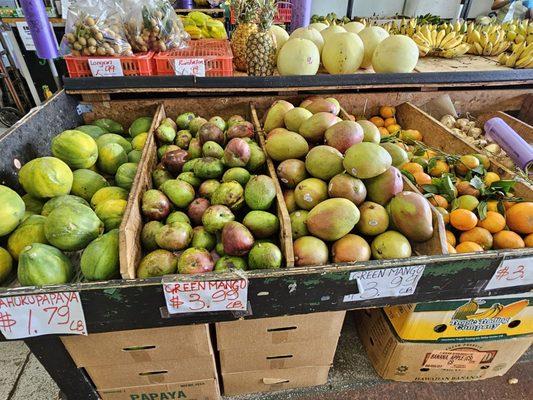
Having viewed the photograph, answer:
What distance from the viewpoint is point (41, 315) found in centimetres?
107

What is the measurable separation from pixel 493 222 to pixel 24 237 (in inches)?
76.6

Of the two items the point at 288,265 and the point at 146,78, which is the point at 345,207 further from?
the point at 146,78

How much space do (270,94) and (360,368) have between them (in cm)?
172

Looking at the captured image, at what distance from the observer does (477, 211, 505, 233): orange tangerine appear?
57.9 inches

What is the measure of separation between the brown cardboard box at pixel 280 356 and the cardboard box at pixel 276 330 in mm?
42

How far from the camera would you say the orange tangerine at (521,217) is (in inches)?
56.7

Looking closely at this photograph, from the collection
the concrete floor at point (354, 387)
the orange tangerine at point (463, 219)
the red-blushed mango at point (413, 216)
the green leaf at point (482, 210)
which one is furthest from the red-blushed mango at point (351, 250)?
the concrete floor at point (354, 387)

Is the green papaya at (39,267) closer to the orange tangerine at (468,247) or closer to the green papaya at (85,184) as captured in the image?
the green papaya at (85,184)

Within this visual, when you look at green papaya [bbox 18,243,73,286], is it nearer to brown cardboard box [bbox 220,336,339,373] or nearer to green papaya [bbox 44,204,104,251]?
green papaya [bbox 44,204,104,251]

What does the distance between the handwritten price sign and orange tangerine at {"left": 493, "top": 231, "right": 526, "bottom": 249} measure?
44.6 inches

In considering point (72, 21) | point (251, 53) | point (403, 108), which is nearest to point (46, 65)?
point (72, 21)

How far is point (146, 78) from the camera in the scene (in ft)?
6.32

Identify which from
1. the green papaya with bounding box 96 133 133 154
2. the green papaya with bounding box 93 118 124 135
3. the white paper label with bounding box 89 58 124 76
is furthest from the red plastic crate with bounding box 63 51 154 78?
the green papaya with bounding box 96 133 133 154

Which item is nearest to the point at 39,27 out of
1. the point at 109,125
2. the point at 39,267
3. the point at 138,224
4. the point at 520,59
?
the point at 109,125
